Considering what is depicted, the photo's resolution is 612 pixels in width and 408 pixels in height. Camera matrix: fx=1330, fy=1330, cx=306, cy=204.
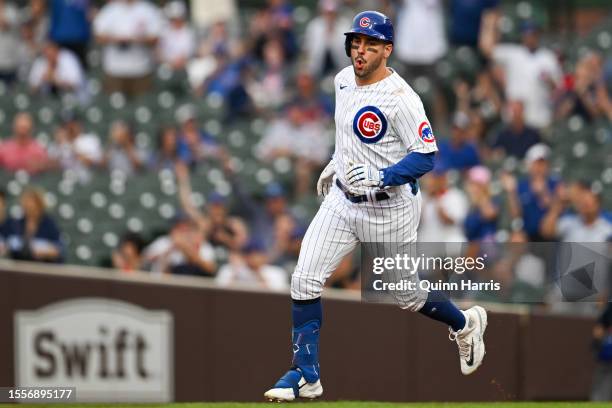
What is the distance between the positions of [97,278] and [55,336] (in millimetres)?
621

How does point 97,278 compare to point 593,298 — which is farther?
point 97,278

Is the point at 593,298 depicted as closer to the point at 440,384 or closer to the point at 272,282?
the point at 440,384

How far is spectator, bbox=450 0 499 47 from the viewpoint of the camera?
14898mm

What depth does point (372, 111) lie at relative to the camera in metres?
7.07

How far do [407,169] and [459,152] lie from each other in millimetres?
6357

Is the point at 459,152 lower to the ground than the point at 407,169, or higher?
lower

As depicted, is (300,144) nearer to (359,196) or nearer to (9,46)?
(9,46)

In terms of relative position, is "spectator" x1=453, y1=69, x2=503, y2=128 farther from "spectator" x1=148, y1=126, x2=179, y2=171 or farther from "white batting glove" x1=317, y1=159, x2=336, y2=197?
"white batting glove" x1=317, y1=159, x2=336, y2=197

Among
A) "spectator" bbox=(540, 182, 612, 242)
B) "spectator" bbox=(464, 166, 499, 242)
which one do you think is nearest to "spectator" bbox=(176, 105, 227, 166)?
"spectator" bbox=(464, 166, 499, 242)

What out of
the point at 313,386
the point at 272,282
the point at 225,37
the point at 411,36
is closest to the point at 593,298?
the point at 313,386

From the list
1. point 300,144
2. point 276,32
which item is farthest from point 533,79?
point 276,32

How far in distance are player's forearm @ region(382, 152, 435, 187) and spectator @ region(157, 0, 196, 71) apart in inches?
356

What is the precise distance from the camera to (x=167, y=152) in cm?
1409

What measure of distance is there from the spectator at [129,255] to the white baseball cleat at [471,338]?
503 centimetres
